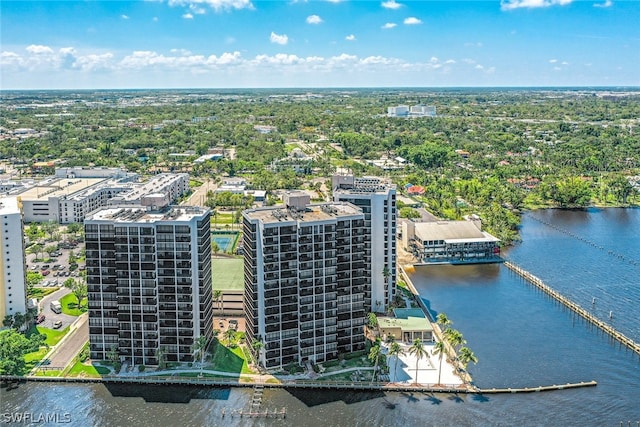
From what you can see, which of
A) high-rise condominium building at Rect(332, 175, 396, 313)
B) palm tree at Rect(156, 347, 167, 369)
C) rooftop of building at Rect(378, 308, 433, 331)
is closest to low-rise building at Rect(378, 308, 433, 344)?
rooftop of building at Rect(378, 308, 433, 331)

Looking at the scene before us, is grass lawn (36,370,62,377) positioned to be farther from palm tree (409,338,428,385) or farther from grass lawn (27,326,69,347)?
palm tree (409,338,428,385)

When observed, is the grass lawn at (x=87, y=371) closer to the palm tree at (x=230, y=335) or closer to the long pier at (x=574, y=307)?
the palm tree at (x=230, y=335)

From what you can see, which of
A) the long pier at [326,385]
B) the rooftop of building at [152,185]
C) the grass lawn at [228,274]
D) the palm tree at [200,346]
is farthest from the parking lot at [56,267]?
the palm tree at [200,346]

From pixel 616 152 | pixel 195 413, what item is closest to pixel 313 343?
pixel 195 413

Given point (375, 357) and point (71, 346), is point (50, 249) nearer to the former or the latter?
point (71, 346)

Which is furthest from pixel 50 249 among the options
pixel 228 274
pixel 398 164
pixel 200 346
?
pixel 398 164

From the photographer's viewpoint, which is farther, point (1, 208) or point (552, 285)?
point (552, 285)

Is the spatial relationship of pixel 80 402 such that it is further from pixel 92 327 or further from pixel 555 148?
pixel 555 148
